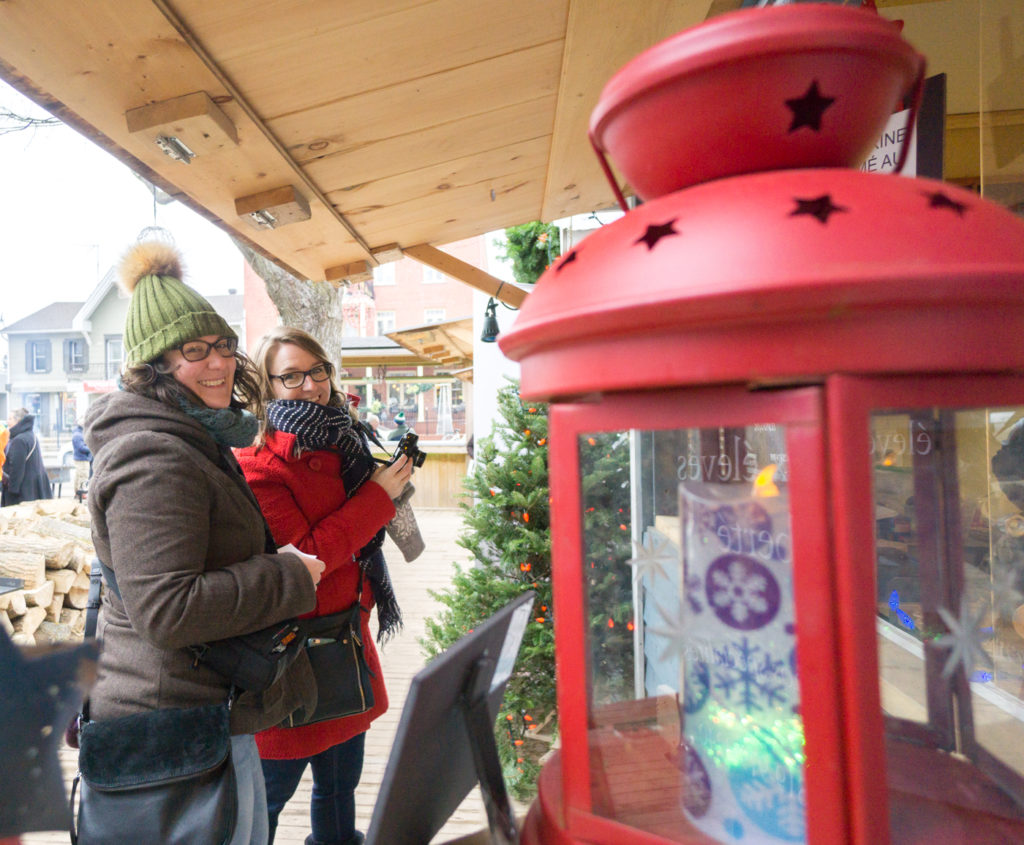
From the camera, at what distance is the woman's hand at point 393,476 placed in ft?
7.04

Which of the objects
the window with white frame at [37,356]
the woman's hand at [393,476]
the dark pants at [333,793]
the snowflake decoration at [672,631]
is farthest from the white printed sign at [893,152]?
the window with white frame at [37,356]

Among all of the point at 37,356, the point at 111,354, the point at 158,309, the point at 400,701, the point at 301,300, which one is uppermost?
the point at 37,356

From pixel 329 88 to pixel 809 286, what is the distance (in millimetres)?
1432

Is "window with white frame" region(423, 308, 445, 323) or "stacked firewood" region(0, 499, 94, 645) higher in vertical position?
"window with white frame" region(423, 308, 445, 323)

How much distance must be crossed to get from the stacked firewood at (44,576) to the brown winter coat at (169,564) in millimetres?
4003

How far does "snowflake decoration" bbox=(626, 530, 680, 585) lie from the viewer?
75cm

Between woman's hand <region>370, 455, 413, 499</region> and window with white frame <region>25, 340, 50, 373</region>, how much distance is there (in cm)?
3855

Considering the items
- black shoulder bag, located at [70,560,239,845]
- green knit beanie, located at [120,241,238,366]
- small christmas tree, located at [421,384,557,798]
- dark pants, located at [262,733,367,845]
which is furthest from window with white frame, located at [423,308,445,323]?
black shoulder bag, located at [70,560,239,845]

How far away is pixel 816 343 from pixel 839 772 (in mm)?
381

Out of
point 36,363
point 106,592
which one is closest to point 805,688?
point 106,592

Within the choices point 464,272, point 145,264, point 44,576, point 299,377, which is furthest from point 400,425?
point 145,264

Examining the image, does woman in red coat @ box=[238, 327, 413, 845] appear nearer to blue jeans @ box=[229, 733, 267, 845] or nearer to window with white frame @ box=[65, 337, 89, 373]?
blue jeans @ box=[229, 733, 267, 845]

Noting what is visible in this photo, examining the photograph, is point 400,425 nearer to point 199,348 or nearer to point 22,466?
point 22,466

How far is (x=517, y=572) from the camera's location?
3.14m
